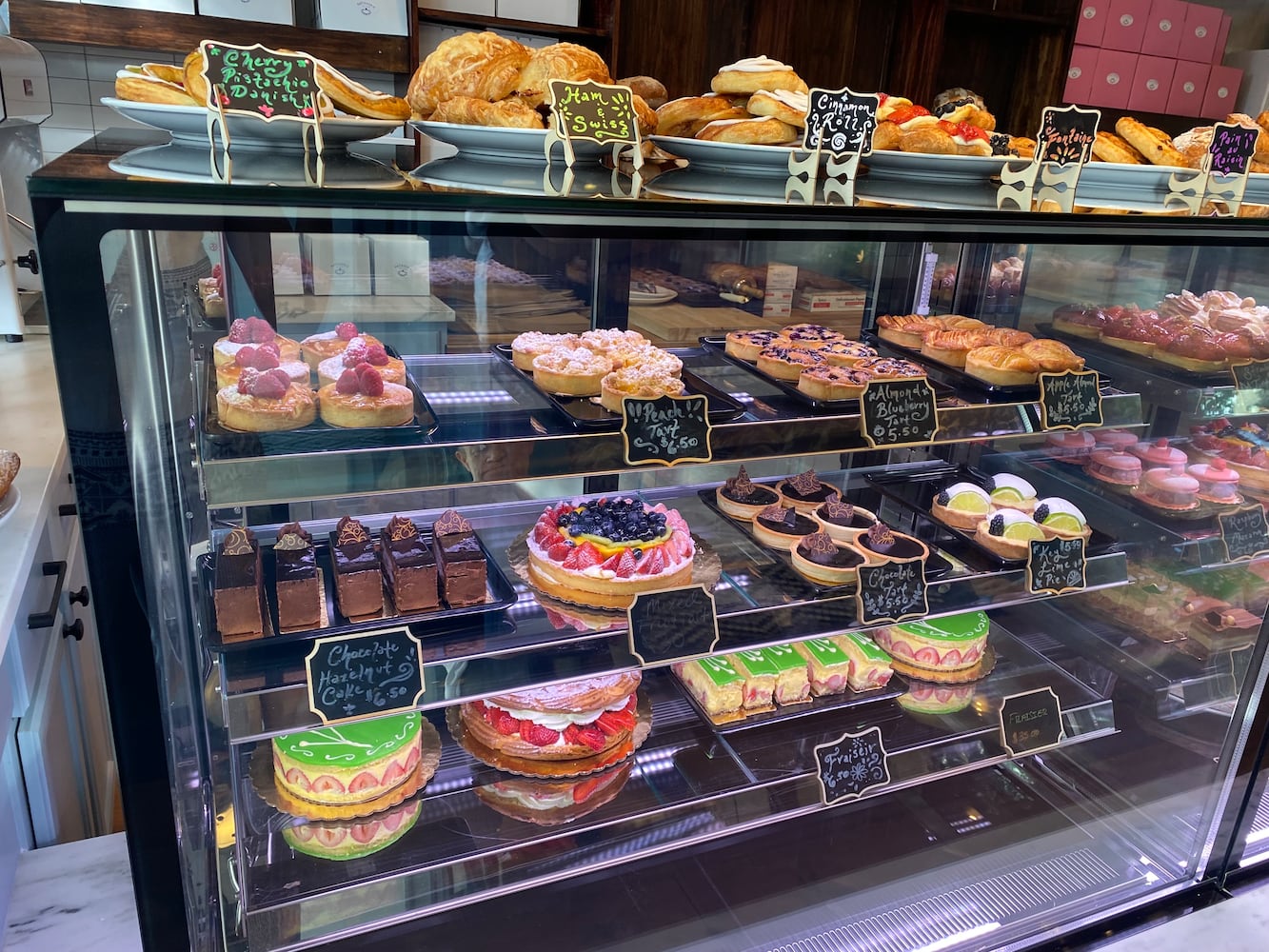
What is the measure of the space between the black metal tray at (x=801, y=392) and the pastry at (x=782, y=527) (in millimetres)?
324

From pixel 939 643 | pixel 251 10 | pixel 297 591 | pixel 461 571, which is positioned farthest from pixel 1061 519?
pixel 251 10

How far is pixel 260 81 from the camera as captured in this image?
104 centimetres

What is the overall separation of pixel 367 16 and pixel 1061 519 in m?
3.12

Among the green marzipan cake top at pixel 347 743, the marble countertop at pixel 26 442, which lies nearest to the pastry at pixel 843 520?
the green marzipan cake top at pixel 347 743

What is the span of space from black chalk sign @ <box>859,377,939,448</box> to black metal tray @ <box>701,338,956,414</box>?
0.27 ft

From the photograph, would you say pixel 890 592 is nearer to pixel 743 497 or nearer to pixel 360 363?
pixel 743 497

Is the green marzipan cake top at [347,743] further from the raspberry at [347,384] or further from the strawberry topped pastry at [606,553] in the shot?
the raspberry at [347,384]

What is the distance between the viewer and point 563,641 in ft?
4.84

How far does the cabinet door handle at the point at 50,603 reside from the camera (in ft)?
5.52

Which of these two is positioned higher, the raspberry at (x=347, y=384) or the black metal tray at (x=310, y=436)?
the raspberry at (x=347, y=384)

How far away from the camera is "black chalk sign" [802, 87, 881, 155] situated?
140 cm

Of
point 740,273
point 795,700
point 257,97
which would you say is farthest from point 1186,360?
point 257,97

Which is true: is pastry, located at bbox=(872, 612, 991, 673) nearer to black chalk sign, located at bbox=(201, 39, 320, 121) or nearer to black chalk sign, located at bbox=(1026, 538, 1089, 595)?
black chalk sign, located at bbox=(1026, 538, 1089, 595)

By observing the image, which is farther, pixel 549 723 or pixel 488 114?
pixel 549 723
